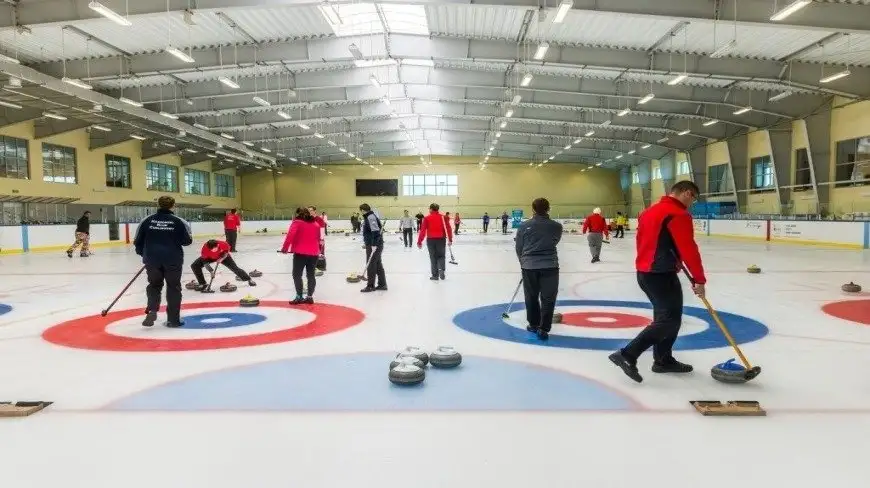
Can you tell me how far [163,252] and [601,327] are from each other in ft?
16.7

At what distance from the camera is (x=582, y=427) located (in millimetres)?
3410

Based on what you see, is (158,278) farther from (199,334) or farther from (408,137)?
(408,137)

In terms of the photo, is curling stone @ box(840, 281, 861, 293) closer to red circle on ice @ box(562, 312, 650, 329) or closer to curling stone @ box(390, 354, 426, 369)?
red circle on ice @ box(562, 312, 650, 329)

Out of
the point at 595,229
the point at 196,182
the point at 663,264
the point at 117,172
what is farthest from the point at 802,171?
the point at 196,182

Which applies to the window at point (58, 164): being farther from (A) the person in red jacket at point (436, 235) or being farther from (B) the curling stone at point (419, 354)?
(B) the curling stone at point (419, 354)

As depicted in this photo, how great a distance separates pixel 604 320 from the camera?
6969 mm

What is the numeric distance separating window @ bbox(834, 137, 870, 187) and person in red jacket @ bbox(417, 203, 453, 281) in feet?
70.4

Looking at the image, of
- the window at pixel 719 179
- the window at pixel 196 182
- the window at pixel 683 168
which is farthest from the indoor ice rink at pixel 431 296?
the window at pixel 196 182

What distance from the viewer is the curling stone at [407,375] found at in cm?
419

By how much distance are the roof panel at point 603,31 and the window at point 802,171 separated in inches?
550

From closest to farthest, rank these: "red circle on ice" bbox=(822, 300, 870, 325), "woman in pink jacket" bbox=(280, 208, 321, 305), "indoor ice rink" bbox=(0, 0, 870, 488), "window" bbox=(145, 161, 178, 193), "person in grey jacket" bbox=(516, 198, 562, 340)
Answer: "indoor ice rink" bbox=(0, 0, 870, 488)
"person in grey jacket" bbox=(516, 198, 562, 340)
"red circle on ice" bbox=(822, 300, 870, 325)
"woman in pink jacket" bbox=(280, 208, 321, 305)
"window" bbox=(145, 161, 178, 193)

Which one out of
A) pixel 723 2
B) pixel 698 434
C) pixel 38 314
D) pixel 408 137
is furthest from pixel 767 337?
pixel 408 137

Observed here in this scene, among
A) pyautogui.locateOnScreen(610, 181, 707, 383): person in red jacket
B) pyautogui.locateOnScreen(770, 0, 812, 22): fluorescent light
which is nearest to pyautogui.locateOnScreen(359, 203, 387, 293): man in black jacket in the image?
pyautogui.locateOnScreen(610, 181, 707, 383): person in red jacket

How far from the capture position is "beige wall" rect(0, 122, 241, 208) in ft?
87.6
